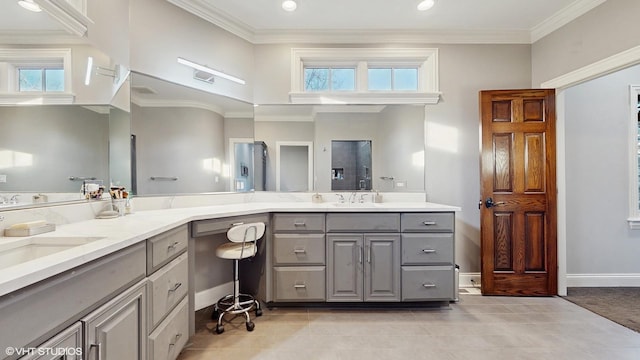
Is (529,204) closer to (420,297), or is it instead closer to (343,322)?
(420,297)

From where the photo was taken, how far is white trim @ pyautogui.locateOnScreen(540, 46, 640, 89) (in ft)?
6.84

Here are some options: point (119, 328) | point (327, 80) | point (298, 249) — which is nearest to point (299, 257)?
point (298, 249)

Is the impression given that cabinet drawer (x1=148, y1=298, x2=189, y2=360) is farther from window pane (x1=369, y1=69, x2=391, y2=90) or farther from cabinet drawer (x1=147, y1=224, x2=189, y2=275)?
window pane (x1=369, y1=69, x2=391, y2=90)

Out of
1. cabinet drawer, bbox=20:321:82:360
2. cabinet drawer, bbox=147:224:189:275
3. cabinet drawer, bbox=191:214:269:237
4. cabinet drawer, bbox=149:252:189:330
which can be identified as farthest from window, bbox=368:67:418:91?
cabinet drawer, bbox=20:321:82:360

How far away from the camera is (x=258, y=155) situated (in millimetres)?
2889

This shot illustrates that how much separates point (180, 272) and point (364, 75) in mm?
2559

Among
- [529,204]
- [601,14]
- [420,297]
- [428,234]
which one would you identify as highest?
[601,14]

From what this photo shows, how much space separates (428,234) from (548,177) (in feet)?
4.89

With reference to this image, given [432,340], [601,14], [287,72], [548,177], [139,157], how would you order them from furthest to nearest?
[287,72] → [548,177] → [601,14] → [139,157] → [432,340]

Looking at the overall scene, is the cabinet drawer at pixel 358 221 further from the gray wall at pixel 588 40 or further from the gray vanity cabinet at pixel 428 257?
the gray wall at pixel 588 40

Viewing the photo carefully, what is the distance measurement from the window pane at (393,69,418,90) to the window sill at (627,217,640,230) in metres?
2.77

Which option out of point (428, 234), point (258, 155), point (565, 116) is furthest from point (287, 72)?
point (565, 116)

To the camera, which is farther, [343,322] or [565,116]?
[565,116]

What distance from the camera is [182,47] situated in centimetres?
243
